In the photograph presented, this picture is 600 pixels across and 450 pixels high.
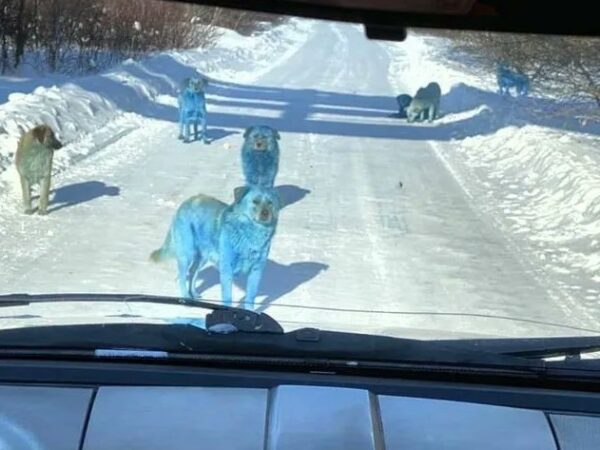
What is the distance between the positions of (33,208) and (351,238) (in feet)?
3.08

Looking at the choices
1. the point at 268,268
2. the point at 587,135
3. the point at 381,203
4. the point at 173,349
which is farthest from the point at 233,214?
the point at 587,135

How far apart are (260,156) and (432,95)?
21.5 inches

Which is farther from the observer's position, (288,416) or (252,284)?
(252,284)

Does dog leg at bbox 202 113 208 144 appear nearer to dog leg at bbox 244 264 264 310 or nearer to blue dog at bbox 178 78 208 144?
blue dog at bbox 178 78 208 144

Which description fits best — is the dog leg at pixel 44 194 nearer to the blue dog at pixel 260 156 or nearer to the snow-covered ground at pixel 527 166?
the blue dog at pixel 260 156

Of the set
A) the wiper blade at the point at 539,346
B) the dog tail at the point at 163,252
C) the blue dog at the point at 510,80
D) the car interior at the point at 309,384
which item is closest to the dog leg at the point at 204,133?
the dog tail at the point at 163,252

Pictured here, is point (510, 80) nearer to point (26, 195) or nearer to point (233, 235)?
point (233, 235)

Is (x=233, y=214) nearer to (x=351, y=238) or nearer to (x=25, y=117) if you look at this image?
(x=351, y=238)

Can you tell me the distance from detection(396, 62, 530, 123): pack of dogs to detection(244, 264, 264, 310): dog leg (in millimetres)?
654

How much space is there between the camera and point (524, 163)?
12.2ft

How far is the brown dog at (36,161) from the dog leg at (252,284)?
0.64m

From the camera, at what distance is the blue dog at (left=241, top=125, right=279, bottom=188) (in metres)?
3.53

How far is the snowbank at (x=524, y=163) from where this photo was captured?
11.0 feet

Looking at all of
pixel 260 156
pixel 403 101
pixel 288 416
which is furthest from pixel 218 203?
pixel 288 416
